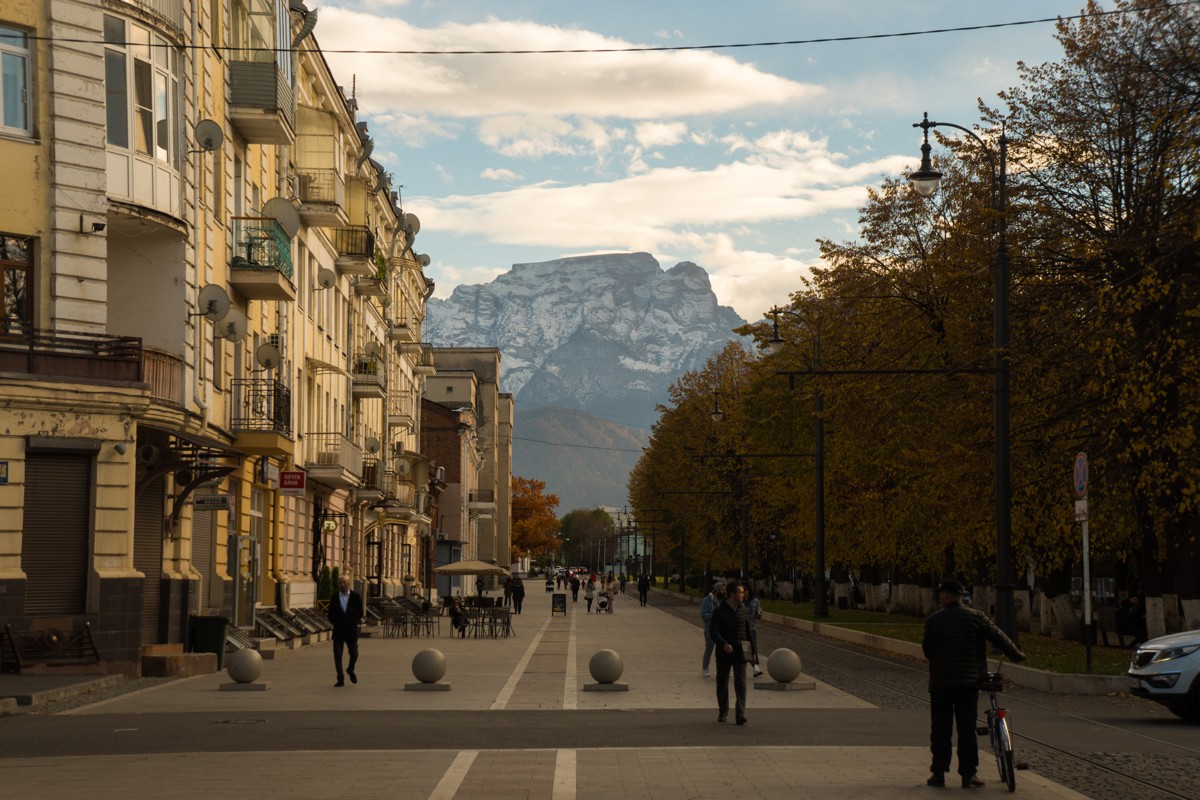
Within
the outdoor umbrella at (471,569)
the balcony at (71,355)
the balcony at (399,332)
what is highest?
the balcony at (399,332)

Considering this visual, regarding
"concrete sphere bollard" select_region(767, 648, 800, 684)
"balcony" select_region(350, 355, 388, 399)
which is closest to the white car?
"concrete sphere bollard" select_region(767, 648, 800, 684)

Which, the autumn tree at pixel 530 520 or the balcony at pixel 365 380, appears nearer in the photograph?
the balcony at pixel 365 380

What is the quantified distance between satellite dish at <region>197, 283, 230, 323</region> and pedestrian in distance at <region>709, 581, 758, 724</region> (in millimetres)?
13618

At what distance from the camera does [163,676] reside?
26844 mm

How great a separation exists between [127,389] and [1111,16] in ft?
64.6

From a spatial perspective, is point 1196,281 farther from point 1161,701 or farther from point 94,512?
point 94,512

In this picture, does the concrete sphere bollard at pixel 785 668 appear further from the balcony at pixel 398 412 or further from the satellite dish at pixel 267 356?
the balcony at pixel 398 412

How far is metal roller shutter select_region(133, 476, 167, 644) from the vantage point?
27.8 metres

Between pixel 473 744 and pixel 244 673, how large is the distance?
348 inches

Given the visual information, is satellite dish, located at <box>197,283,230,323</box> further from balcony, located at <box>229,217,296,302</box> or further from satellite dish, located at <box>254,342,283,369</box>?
satellite dish, located at <box>254,342,283,369</box>

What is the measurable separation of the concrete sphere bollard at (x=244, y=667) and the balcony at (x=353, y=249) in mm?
28436

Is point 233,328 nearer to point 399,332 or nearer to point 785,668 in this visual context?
point 785,668

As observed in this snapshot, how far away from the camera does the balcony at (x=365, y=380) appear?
191ft

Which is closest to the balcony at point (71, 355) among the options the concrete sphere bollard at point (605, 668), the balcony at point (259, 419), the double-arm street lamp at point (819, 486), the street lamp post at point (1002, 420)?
the balcony at point (259, 419)
